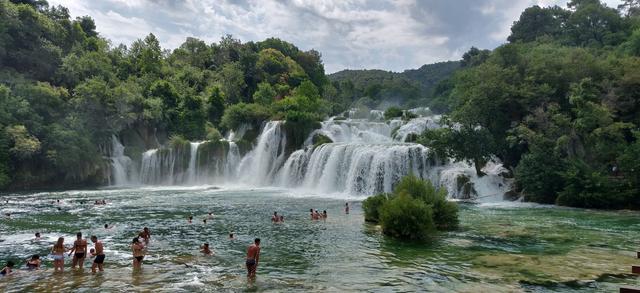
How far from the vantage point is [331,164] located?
3716cm

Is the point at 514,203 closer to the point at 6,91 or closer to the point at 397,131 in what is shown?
the point at 397,131

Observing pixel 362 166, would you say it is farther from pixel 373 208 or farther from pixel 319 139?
pixel 373 208

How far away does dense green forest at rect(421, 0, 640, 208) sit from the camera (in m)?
26.2

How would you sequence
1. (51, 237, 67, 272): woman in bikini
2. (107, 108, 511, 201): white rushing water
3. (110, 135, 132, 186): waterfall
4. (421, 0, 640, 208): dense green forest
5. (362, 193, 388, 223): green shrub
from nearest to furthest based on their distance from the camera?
(51, 237, 67, 272): woman in bikini < (362, 193, 388, 223): green shrub < (421, 0, 640, 208): dense green forest < (107, 108, 511, 201): white rushing water < (110, 135, 132, 186): waterfall

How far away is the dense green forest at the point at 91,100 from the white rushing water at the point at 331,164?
3.28 meters

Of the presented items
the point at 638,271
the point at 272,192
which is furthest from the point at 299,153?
the point at 638,271

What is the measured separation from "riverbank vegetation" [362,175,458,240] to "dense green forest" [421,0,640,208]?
10.8 m

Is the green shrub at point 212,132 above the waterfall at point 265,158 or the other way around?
above

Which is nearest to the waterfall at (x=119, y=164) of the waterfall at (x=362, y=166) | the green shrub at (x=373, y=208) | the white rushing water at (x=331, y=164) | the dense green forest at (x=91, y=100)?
the white rushing water at (x=331, y=164)

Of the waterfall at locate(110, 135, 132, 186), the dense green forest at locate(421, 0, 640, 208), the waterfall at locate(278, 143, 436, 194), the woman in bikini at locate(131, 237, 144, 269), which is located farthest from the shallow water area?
the waterfall at locate(110, 135, 132, 186)

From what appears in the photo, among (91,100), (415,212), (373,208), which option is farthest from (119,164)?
(415,212)

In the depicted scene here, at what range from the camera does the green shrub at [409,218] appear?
17.3 meters

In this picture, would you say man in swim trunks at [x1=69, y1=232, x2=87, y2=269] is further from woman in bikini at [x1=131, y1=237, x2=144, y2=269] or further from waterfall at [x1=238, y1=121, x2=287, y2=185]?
waterfall at [x1=238, y1=121, x2=287, y2=185]

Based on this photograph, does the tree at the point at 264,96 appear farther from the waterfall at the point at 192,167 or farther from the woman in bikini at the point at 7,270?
the woman in bikini at the point at 7,270
